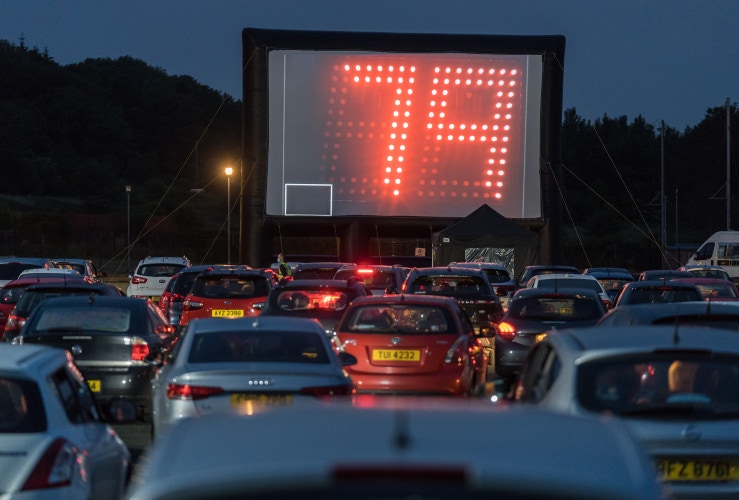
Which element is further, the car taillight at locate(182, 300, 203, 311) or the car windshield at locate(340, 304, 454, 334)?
the car taillight at locate(182, 300, 203, 311)

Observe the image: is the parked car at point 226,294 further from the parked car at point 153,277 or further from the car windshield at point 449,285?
the parked car at point 153,277

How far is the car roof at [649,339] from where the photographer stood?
311 inches

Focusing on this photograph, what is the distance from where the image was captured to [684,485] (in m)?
7.52

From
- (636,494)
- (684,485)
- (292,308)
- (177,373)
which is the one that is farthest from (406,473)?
(292,308)

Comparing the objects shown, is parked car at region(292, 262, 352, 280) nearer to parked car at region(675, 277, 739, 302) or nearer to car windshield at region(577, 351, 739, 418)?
parked car at region(675, 277, 739, 302)

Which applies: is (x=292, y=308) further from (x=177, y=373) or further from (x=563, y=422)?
(x=563, y=422)

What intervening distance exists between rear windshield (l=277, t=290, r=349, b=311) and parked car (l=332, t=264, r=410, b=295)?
26.4 feet

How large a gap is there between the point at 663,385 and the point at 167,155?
116m

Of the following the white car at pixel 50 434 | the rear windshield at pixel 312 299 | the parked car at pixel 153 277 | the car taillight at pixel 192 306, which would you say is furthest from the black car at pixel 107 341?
the parked car at pixel 153 277

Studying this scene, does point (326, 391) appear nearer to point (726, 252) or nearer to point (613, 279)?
point (613, 279)

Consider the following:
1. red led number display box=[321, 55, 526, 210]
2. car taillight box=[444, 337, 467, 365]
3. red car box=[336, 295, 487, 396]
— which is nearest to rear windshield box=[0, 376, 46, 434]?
red car box=[336, 295, 487, 396]

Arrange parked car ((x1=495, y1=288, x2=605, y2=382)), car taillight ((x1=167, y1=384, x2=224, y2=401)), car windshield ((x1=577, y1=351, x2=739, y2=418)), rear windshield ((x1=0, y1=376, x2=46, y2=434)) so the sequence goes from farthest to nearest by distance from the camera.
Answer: parked car ((x1=495, y1=288, x2=605, y2=382)) → car taillight ((x1=167, y1=384, x2=224, y2=401)) → car windshield ((x1=577, y1=351, x2=739, y2=418)) → rear windshield ((x1=0, y1=376, x2=46, y2=434))

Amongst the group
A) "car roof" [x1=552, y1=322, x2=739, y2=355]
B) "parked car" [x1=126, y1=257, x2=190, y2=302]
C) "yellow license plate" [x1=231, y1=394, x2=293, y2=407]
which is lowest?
"parked car" [x1=126, y1=257, x2=190, y2=302]

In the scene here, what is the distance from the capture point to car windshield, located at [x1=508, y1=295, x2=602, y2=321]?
62.9 feet
